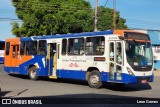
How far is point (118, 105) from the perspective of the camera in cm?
1153

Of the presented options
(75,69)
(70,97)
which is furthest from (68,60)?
(70,97)

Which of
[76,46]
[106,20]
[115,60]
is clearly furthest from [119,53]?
[106,20]

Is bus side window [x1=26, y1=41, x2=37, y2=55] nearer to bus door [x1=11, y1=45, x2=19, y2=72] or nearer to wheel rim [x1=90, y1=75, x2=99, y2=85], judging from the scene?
bus door [x1=11, y1=45, x2=19, y2=72]

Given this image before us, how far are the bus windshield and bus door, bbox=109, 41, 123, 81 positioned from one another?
0.36 meters

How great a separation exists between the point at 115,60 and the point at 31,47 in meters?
→ 7.25

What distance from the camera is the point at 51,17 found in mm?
38500

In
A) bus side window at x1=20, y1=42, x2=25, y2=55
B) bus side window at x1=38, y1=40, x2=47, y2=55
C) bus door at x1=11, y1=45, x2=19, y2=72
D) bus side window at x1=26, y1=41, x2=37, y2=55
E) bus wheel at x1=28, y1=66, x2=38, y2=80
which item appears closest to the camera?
bus side window at x1=38, y1=40, x2=47, y2=55

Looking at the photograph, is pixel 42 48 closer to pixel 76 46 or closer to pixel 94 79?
pixel 76 46

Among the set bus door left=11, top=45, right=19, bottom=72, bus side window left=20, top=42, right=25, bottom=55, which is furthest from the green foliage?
bus side window left=20, top=42, right=25, bottom=55

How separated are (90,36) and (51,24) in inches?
816

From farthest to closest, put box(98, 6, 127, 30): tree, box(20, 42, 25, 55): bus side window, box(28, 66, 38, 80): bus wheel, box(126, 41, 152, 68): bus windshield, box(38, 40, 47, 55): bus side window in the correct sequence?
box(98, 6, 127, 30): tree, box(20, 42, 25, 55): bus side window, box(28, 66, 38, 80): bus wheel, box(38, 40, 47, 55): bus side window, box(126, 41, 152, 68): bus windshield

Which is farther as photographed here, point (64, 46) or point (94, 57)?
point (64, 46)

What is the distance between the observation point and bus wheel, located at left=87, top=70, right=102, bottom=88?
55.9 feet

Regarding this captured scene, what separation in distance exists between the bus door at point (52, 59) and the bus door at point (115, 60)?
444 centimetres
